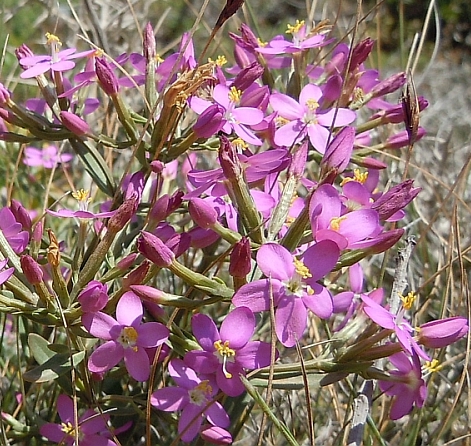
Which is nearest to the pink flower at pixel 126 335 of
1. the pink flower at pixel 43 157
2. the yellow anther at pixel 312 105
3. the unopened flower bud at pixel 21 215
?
the unopened flower bud at pixel 21 215

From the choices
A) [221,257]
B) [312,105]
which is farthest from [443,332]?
[312,105]

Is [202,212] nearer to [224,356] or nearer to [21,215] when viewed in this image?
[224,356]

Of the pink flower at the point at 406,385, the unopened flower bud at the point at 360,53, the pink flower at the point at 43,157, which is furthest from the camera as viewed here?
the pink flower at the point at 43,157

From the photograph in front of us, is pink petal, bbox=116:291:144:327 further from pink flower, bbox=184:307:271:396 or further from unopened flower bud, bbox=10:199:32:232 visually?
unopened flower bud, bbox=10:199:32:232

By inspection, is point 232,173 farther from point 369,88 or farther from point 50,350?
point 369,88

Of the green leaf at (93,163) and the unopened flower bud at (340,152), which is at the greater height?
the unopened flower bud at (340,152)

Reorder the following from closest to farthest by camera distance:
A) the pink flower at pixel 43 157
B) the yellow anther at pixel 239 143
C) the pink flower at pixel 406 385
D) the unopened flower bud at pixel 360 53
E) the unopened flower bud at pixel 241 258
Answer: the unopened flower bud at pixel 241 258
the pink flower at pixel 406 385
the yellow anther at pixel 239 143
the unopened flower bud at pixel 360 53
the pink flower at pixel 43 157

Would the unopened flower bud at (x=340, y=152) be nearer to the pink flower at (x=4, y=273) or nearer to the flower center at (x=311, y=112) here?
the flower center at (x=311, y=112)
